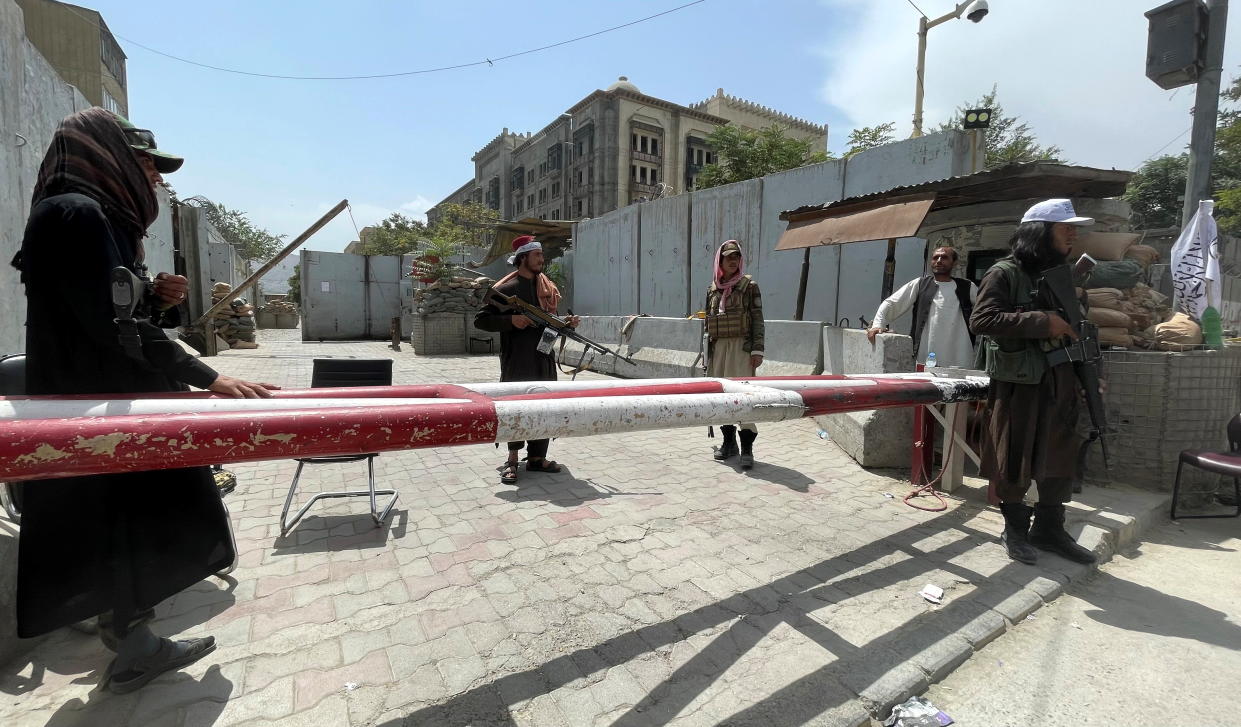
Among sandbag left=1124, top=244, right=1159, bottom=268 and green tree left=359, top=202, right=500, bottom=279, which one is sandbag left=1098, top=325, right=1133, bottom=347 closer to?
sandbag left=1124, top=244, right=1159, bottom=268

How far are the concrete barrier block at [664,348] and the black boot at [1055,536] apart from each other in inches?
185

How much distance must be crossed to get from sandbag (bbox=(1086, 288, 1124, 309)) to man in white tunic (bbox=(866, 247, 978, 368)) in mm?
902

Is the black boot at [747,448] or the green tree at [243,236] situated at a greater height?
the green tree at [243,236]

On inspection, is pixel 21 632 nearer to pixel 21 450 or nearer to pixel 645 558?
pixel 21 450

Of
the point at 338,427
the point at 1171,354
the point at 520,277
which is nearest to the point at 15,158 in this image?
the point at 520,277

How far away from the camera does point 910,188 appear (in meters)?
5.61

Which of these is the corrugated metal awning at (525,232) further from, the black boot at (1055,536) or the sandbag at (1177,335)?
the black boot at (1055,536)

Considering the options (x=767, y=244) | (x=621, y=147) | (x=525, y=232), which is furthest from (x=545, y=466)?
(x=621, y=147)

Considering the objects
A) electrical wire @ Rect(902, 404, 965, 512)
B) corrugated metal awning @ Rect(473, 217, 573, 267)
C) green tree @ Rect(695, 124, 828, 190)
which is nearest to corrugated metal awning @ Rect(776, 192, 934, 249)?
electrical wire @ Rect(902, 404, 965, 512)

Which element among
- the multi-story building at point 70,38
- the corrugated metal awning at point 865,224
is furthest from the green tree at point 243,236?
the corrugated metal awning at point 865,224

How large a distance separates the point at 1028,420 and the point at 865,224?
142 inches

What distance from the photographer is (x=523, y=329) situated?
4.12 metres

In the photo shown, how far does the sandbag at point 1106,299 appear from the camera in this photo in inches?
161

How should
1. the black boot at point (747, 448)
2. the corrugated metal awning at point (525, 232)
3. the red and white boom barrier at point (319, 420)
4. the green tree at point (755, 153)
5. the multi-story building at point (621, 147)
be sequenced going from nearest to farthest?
1. the red and white boom barrier at point (319, 420)
2. the black boot at point (747, 448)
3. the corrugated metal awning at point (525, 232)
4. the green tree at point (755, 153)
5. the multi-story building at point (621, 147)
